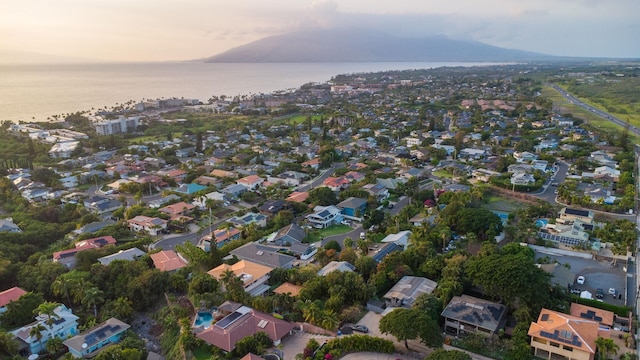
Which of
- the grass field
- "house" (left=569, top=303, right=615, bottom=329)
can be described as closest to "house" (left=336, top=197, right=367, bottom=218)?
"house" (left=569, top=303, right=615, bottom=329)

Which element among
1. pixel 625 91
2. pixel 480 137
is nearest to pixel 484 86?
pixel 625 91

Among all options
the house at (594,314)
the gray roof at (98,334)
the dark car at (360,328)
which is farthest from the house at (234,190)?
the house at (594,314)

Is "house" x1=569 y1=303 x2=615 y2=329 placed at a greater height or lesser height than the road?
lesser

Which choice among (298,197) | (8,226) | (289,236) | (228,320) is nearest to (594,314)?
(228,320)

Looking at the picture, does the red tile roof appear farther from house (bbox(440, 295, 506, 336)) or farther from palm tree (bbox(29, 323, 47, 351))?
house (bbox(440, 295, 506, 336))

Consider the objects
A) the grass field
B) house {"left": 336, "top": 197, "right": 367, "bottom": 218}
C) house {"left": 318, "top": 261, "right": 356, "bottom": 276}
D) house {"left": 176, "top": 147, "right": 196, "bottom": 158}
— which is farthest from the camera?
the grass field

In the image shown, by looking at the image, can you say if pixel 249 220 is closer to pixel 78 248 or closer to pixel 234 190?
pixel 234 190

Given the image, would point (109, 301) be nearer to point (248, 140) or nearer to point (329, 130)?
point (248, 140)
